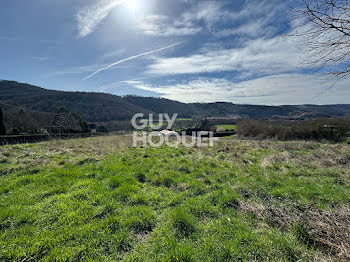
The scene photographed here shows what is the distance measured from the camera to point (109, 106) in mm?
115688

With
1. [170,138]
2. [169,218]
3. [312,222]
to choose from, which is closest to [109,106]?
[170,138]

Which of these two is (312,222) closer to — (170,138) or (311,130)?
(170,138)

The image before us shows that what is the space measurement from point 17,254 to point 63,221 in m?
0.88

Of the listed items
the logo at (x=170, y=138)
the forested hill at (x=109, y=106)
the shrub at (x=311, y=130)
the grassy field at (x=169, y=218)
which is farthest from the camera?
the forested hill at (x=109, y=106)

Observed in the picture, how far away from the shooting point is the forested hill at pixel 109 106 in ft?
279

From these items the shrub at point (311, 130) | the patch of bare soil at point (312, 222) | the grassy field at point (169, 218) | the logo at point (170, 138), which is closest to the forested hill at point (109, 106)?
the logo at point (170, 138)

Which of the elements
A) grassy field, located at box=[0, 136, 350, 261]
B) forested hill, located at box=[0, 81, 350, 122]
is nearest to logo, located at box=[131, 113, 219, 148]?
grassy field, located at box=[0, 136, 350, 261]

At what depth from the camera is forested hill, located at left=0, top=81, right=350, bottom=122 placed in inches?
3354

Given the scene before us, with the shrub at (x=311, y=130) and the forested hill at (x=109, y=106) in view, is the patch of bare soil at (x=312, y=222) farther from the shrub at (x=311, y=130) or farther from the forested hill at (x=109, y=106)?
the forested hill at (x=109, y=106)

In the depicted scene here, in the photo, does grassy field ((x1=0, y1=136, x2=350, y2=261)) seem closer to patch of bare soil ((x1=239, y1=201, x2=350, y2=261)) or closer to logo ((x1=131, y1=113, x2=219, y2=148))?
patch of bare soil ((x1=239, y1=201, x2=350, y2=261))

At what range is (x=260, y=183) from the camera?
5.85m

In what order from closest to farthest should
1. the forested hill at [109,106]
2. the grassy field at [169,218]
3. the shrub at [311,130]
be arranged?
1. the grassy field at [169,218]
2. the shrub at [311,130]
3. the forested hill at [109,106]

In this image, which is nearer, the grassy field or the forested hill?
the grassy field

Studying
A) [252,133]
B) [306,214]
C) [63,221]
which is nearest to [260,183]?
[306,214]
